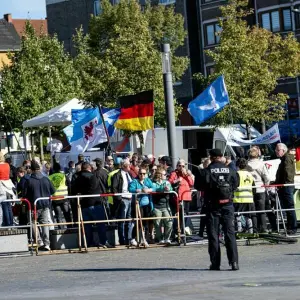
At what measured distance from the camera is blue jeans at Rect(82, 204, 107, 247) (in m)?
21.5

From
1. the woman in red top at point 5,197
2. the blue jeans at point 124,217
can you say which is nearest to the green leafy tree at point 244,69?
the woman in red top at point 5,197

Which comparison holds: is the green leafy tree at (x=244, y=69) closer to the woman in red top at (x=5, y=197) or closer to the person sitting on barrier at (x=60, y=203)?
the person sitting on barrier at (x=60, y=203)

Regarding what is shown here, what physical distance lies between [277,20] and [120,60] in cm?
2007

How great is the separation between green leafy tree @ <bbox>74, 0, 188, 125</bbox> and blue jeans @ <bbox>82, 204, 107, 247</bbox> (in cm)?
2501

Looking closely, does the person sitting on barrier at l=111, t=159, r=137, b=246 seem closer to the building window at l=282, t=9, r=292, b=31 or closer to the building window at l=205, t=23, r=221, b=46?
the building window at l=282, t=9, r=292, b=31

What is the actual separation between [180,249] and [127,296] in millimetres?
7639

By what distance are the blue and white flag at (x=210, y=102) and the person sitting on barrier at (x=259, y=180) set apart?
15.7 feet

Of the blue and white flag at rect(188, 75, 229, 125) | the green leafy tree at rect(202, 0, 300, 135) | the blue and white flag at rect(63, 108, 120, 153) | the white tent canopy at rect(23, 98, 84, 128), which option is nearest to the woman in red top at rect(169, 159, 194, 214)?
the blue and white flag at rect(188, 75, 229, 125)

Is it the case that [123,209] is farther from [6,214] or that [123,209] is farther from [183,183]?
[6,214]

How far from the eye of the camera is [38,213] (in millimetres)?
21281

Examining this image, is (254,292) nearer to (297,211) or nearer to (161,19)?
(297,211)

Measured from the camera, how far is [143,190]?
70.5 ft

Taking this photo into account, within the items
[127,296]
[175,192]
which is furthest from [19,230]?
[127,296]

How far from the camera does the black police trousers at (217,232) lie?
15845 mm
